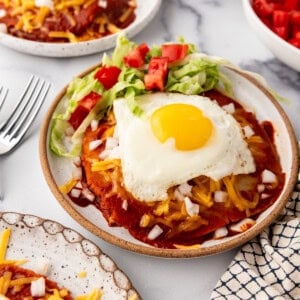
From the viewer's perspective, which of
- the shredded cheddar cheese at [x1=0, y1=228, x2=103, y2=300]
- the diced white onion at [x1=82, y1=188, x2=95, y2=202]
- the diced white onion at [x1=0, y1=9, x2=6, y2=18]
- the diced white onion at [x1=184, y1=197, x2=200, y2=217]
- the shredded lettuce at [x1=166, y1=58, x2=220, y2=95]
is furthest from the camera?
the diced white onion at [x1=0, y1=9, x2=6, y2=18]

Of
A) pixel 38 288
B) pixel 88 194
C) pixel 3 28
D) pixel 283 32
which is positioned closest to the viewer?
pixel 38 288

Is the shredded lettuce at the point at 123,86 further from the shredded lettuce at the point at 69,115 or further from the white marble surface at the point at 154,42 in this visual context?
the white marble surface at the point at 154,42

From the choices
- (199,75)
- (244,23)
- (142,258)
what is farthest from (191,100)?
(244,23)

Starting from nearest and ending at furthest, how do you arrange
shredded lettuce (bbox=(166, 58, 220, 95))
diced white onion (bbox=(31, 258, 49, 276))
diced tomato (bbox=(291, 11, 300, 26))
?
diced white onion (bbox=(31, 258, 49, 276))
shredded lettuce (bbox=(166, 58, 220, 95))
diced tomato (bbox=(291, 11, 300, 26))

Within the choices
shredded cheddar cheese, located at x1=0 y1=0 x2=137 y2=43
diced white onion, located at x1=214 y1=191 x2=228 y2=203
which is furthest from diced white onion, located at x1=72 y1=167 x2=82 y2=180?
shredded cheddar cheese, located at x1=0 y1=0 x2=137 y2=43

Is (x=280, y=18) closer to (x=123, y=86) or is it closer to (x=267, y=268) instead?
(x=123, y=86)

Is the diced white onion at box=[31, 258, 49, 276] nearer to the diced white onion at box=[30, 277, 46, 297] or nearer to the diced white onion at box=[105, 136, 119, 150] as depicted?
the diced white onion at box=[30, 277, 46, 297]

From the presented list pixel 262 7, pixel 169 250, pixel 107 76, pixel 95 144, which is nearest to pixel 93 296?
pixel 169 250

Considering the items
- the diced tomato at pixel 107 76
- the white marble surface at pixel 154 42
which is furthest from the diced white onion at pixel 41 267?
the diced tomato at pixel 107 76
